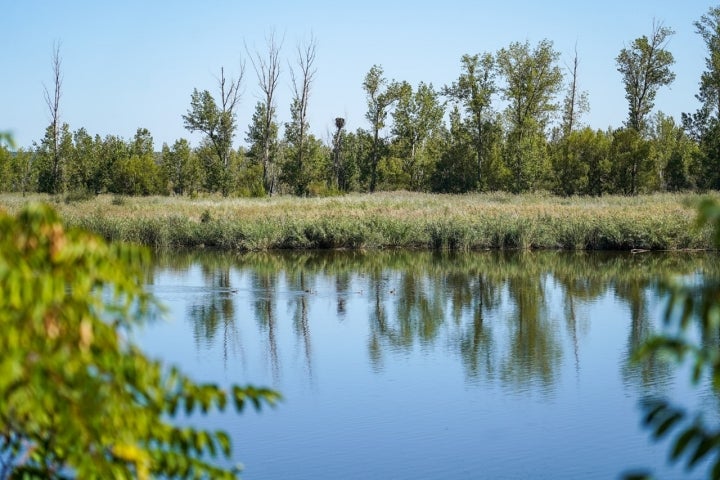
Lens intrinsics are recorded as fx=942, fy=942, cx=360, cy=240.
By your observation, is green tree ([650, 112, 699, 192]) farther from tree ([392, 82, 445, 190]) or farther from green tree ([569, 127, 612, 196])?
tree ([392, 82, 445, 190])

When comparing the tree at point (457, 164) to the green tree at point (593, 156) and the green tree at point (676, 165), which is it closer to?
the green tree at point (593, 156)

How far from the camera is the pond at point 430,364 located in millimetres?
8641

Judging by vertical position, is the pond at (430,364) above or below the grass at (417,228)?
below

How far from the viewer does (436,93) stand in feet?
173

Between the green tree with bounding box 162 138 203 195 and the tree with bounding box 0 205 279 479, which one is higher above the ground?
the green tree with bounding box 162 138 203 195

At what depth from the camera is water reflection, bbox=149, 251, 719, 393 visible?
43.4 ft

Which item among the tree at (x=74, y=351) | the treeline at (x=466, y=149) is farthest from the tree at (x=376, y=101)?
the tree at (x=74, y=351)

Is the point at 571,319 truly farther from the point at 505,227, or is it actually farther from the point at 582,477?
the point at 505,227

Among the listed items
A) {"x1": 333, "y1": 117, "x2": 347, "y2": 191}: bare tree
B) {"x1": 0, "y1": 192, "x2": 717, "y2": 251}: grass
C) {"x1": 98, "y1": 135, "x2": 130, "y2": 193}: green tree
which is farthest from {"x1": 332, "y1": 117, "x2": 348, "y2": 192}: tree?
{"x1": 0, "y1": 192, "x2": 717, "y2": 251}: grass

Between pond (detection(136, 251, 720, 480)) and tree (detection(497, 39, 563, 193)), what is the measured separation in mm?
24647

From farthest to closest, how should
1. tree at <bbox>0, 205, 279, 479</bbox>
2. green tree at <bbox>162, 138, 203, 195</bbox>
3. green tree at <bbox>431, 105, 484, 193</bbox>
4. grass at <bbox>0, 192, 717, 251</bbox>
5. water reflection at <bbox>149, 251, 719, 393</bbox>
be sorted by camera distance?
green tree at <bbox>162, 138, 203, 195</bbox> → green tree at <bbox>431, 105, 484, 193</bbox> → grass at <bbox>0, 192, 717, 251</bbox> → water reflection at <bbox>149, 251, 719, 393</bbox> → tree at <bbox>0, 205, 279, 479</bbox>

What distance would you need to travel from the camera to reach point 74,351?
2217 millimetres

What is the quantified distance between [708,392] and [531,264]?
46.5 feet

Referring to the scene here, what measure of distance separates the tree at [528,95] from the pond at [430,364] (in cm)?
2465
